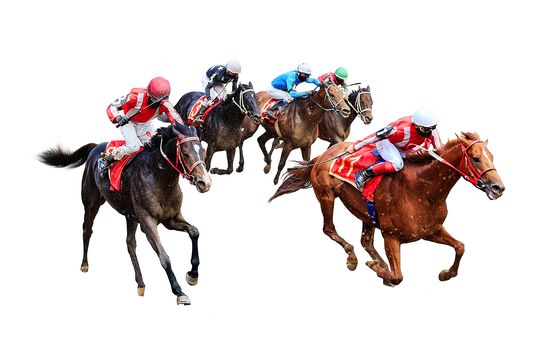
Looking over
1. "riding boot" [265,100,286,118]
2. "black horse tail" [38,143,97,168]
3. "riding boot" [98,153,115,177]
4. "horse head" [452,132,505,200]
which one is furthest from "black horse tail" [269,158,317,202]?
"riding boot" [265,100,286,118]

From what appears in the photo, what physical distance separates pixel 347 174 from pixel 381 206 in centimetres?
82

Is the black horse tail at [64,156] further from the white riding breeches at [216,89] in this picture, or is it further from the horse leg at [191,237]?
the white riding breeches at [216,89]

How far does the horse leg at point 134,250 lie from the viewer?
14156 mm

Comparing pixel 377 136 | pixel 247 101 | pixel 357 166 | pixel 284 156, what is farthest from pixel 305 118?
pixel 377 136

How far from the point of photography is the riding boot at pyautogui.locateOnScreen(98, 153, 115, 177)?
14141 mm

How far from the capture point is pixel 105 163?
14.2 m

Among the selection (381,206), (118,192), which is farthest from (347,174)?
(118,192)

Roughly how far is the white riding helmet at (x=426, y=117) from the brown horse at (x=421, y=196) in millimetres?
386

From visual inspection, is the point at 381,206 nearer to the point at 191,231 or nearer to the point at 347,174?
the point at 347,174

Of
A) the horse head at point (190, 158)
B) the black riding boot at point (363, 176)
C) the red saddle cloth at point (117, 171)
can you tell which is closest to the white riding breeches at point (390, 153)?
the black riding boot at point (363, 176)

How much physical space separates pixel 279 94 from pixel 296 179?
11.5 ft

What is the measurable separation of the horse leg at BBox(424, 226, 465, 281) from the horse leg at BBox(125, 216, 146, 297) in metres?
3.97

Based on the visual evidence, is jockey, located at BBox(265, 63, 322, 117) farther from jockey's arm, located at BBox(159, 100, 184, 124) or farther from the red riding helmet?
the red riding helmet

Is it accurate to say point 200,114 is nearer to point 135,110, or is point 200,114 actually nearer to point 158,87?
point 135,110
